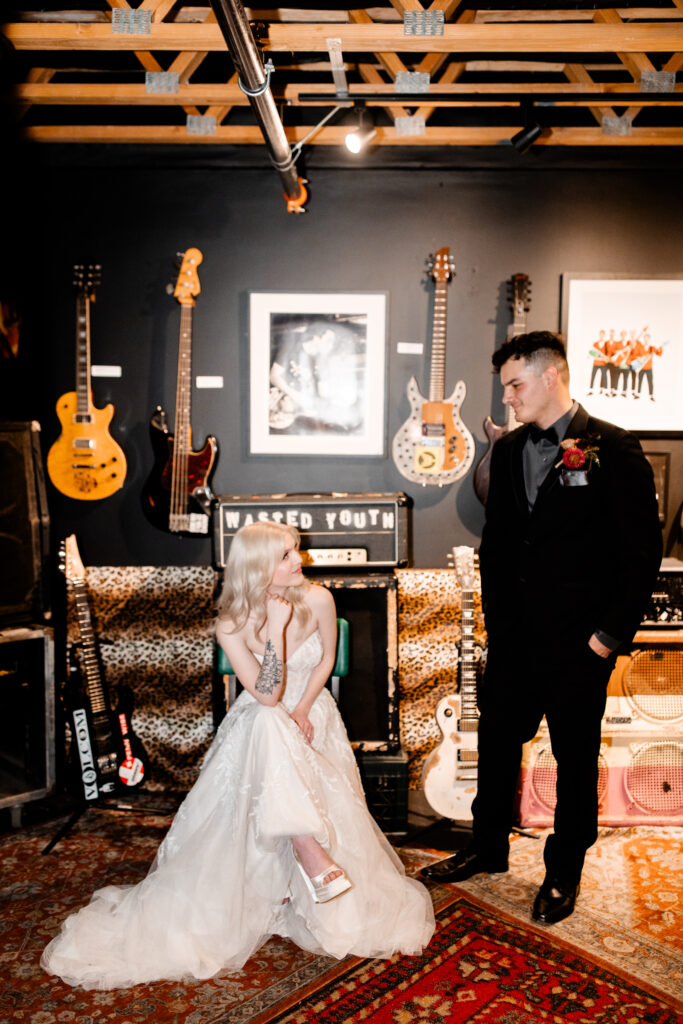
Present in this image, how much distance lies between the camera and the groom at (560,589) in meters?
2.27

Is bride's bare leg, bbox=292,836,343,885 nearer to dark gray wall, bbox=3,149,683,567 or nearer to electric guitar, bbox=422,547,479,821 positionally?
electric guitar, bbox=422,547,479,821

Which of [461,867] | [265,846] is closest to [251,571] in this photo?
[265,846]

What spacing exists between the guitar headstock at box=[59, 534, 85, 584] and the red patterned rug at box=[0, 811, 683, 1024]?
1.30 m

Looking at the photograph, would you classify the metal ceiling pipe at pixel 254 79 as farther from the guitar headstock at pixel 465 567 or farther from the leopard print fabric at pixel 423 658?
the leopard print fabric at pixel 423 658

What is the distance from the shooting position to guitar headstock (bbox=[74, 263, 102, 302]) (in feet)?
11.4

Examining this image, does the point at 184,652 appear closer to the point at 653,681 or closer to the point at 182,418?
the point at 182,418

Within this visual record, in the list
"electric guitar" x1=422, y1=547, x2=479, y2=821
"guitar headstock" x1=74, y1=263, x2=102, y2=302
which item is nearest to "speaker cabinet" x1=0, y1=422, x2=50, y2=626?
"guitar headstock" x1=74, y1=263, x2=102, y2=302

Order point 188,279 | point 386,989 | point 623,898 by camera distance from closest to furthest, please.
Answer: point 386,989 → point 623,898 → point 188,279

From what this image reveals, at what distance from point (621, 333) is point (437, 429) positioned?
990 mm

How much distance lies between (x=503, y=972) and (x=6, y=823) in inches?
83.2

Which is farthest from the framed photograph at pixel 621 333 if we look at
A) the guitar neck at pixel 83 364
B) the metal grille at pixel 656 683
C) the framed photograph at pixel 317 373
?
the guitar neck at pixel 83 364

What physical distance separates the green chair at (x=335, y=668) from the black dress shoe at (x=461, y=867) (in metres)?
0.70

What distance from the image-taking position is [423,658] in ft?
11.4

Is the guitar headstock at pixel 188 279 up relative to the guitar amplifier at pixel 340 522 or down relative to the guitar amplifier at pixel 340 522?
up
